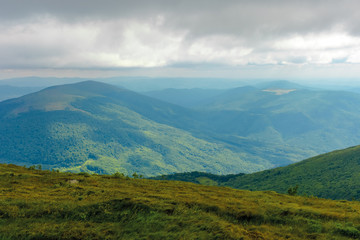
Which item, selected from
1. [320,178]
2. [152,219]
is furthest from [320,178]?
[152,219]

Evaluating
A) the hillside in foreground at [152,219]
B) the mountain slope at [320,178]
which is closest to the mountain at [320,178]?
the mountain slope at [320,178]

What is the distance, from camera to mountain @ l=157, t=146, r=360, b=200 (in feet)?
403

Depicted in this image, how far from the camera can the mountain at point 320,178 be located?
12275 cm

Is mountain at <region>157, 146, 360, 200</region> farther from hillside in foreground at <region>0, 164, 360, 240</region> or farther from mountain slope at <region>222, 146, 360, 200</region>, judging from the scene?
hillside in foreground at <region>0, 164, 360, 240</region>

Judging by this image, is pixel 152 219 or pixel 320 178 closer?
pixel 152 219

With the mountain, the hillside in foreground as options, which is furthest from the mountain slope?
the hillside in foreground

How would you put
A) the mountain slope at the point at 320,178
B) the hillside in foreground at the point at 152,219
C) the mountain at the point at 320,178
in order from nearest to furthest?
1. the hillside in foreground at the point at 152,219
2. the mountain at the point at 320,178
3. the mountain slope at the point at 320,178

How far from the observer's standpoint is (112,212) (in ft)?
66.8

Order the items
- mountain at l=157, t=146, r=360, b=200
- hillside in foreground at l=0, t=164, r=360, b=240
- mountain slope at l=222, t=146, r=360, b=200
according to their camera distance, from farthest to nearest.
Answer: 1. mountain slope at l=222, t=146, r=360, b=200
2. mountain at l=157, t=146, r=360, b=200
3. hillside in foreground at l=0, t=164, r=360, b=240

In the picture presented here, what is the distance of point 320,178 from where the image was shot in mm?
147500

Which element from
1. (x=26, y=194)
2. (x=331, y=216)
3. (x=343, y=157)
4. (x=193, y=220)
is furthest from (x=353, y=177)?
(x=26, y=194)

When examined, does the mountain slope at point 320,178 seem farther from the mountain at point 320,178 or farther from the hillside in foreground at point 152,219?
the hillside in foreground at point 152,219

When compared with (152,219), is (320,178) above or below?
below

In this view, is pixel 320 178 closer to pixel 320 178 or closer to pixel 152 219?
pixel 320 178
